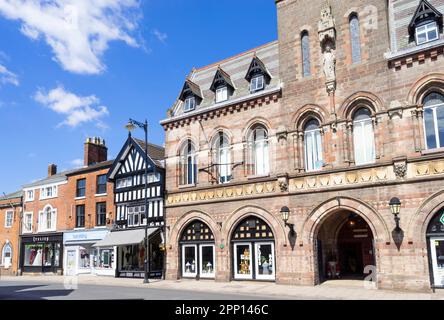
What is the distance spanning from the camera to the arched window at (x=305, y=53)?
824 inches

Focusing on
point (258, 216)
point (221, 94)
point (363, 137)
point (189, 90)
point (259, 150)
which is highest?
point (189, 90)

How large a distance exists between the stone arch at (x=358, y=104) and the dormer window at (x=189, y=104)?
9589 millimetres

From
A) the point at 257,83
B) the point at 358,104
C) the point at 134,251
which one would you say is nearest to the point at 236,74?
the point at 257,83

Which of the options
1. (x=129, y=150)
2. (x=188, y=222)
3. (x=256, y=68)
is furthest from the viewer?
(x=129, y=150)

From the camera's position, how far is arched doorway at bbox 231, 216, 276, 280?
20750mm

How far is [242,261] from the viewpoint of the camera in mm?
21688

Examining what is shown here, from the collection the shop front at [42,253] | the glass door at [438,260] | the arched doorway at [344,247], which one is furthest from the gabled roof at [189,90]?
the shop front at [42,253]

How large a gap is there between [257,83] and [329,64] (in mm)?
4362

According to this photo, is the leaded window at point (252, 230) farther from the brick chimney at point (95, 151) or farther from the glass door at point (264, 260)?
the brick chimney at point (95, 151)

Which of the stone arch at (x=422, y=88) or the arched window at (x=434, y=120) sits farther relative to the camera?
the stone arch at (x=422, y=88)

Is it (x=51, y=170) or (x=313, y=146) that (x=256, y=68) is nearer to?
(x=313, y=146)

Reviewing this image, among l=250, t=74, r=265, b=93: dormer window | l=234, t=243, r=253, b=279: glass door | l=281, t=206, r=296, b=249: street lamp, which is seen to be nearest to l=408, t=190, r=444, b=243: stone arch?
l=281, t=206, r=296, b=249: street lamp

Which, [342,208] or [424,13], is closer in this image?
[424,13]
